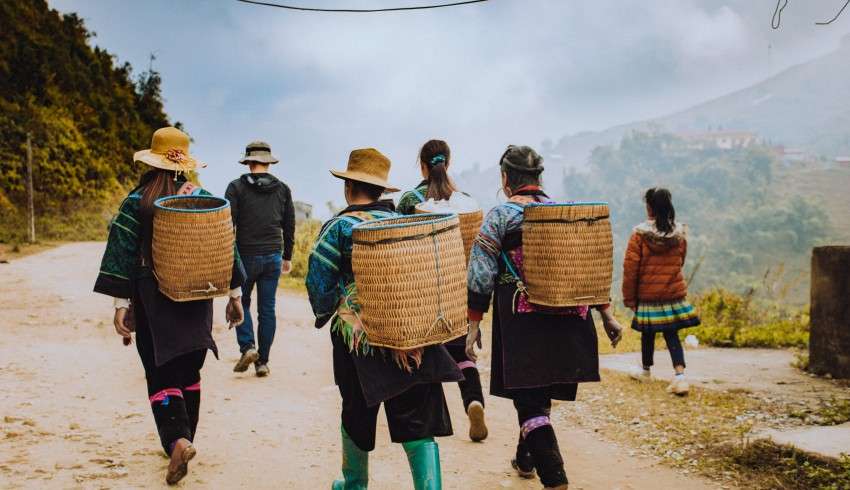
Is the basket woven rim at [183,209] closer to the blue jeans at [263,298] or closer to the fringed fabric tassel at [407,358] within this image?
the fringed fabric tassel at [407,358]

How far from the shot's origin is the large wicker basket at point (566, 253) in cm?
359

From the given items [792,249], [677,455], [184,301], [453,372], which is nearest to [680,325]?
[677,455]

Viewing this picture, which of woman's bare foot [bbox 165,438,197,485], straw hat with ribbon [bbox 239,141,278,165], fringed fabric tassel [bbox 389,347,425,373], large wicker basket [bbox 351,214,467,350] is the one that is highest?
straw hat with ribbon [bbox 239,141,278,165]

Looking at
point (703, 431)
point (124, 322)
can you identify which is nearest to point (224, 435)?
point (124, 322)

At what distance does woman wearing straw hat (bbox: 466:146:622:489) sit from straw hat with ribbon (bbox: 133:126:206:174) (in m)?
1.80

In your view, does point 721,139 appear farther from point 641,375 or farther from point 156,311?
point 156,311

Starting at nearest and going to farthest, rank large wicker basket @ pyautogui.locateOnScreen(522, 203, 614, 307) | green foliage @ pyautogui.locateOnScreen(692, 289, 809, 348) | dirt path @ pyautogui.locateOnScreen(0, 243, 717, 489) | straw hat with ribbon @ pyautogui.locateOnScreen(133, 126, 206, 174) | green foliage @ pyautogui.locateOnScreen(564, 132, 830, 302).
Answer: large wicker basket @ pyautogui.locateOnScreen(522, 203, 614, 307) < straw hat with ribbon @ pyautogui.locateOnScreen(133, 126, 206, 174) < dirt path @ pyautogui.locateOnScreen(0, 243, 717, 489) < green foliage @ pyautogui.locateOnScreen(692, 289, 809, 348) < green foliage @ pyautogui.locateOnScreen(564, 132, 830, 302)

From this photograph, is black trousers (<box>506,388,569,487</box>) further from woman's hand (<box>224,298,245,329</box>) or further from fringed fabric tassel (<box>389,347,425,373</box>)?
woman's hand (<box>224,298,245,329</box>)

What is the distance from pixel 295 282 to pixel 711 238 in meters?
88.9

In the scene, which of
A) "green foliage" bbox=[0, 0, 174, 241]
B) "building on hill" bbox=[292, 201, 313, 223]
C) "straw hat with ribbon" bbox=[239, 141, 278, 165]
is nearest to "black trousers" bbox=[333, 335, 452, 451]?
"straw hat with ribbon" bbox=[239, 141, 278, 165]

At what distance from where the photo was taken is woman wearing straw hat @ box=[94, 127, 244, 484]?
3.97m

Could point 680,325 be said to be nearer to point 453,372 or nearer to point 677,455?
point 677,455

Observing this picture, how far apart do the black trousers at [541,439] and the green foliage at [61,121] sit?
1894 centimetres

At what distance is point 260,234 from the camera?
658 centimetres
